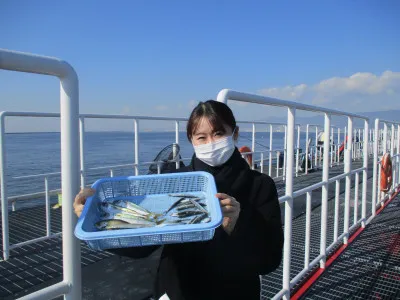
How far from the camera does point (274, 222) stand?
139 centimetres

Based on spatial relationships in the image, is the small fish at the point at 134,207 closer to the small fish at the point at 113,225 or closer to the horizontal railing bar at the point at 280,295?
the small fish at the point at 113,225

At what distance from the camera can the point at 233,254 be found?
1.31 meters

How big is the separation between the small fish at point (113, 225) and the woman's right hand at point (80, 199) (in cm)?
9

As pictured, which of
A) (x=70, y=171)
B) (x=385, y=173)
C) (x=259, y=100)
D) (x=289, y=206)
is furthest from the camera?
(x=385, y=173)

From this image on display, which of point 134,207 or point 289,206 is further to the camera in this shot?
point 289,206

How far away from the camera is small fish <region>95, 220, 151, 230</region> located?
3.14ft

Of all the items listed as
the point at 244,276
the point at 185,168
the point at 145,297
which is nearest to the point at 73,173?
the point at 185,168

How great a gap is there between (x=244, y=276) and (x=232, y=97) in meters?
0.89

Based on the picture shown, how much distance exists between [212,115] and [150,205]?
1.54ft

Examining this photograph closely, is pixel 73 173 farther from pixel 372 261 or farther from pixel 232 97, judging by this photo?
pixel 372 261

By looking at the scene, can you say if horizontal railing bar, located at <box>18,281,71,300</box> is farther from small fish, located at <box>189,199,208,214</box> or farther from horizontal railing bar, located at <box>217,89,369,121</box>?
horizontal railing bar, located at <box>217,89,369,121</box>

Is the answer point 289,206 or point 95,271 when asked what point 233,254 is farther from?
point 95,271

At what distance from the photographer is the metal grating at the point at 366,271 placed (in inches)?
109

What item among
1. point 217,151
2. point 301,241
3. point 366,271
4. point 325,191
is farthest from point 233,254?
point 301,241
